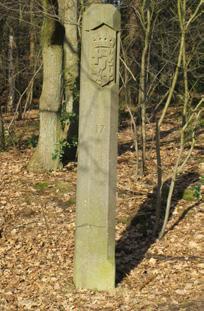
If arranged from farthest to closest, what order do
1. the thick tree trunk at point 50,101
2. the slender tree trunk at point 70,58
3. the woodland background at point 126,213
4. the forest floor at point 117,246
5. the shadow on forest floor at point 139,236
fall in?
the slender tree trunk at point 70,58
the thick tree trunk at point 50,101
the shadow on forest floor at point 139,236
the woodland background at point 126,213
the forest floor at point 117,246

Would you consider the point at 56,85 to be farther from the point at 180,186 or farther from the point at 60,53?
the point at 180,186

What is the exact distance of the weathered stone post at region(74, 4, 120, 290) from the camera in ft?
14.6

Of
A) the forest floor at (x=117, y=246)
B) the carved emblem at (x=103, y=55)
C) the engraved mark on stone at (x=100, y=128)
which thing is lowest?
the forest floor at (x=117, y=246)

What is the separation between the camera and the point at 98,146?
4.56m

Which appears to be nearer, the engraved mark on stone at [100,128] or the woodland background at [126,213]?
the engraved mark on stone at [100,128]

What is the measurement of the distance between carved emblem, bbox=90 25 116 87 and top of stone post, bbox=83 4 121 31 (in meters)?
0.04

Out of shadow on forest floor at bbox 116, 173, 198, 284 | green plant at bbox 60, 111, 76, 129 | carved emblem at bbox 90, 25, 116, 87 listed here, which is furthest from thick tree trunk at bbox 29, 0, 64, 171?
carved emblem at bbox 90, 25, 116, 87

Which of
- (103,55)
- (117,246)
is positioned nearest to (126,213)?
(117,246)

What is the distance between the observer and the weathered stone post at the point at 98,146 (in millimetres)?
4441

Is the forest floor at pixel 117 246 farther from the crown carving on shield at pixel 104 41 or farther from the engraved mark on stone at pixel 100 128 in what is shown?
the crown carving on shield at pixel 104 41

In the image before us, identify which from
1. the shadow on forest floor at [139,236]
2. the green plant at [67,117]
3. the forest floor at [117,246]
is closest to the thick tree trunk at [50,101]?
the green plant at [67,117]

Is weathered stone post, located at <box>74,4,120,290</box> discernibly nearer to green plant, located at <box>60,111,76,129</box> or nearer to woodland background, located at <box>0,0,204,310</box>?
woodland background, located at <box>0,0,204,310</box>

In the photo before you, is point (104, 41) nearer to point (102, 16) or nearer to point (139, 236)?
point (102, 16)

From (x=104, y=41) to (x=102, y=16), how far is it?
0.71 ft
